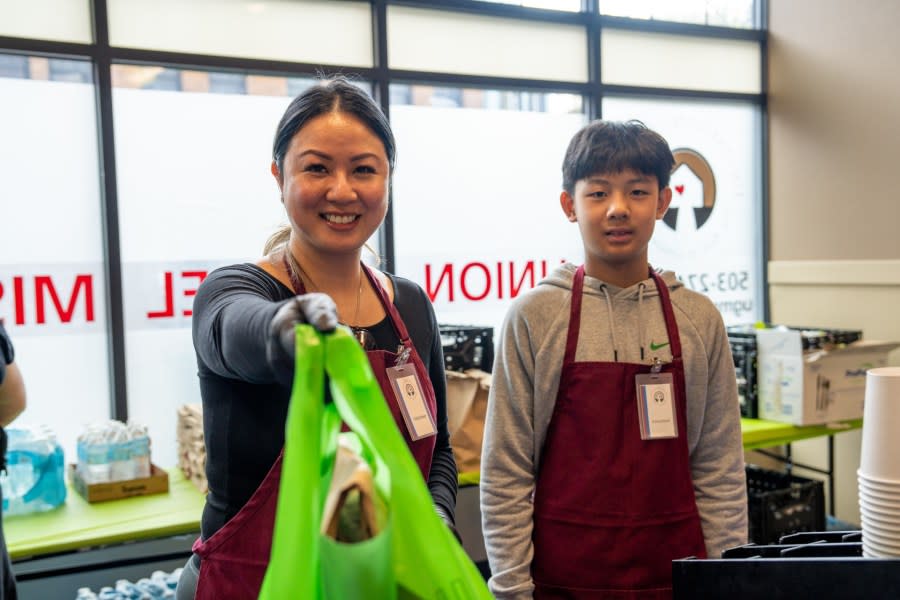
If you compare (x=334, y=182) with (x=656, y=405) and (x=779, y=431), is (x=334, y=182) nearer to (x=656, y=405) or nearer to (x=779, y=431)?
(x=656, y=405)

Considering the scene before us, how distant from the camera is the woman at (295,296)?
39.3 inches

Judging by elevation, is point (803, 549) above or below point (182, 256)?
below

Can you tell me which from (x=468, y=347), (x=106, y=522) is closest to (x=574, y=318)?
(x=468, y=347)

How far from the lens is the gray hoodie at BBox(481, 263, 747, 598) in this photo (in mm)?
1631

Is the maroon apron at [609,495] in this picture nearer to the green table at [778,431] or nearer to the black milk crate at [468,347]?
the black milk crate at [468,347]

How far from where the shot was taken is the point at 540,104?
4066 mm

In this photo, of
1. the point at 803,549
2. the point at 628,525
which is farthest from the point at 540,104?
the point at 803,549

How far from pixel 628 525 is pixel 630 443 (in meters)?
→ 0.16

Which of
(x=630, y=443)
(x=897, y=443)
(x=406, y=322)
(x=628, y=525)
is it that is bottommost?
(x=628, y=525)

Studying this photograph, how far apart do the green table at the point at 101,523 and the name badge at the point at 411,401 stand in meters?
1.34

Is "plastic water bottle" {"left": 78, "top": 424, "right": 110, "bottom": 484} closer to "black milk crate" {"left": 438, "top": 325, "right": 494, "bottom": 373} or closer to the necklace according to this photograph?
"black milk crate" {"left": 438, "top": 325, "right": 494, "bottom": 373}

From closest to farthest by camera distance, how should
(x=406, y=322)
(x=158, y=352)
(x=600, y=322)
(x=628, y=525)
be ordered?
(x=406, y=322) < (x=628, y=525) < (x=600, y=322) < (x=158, y=352)

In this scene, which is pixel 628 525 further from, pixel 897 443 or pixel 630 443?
pixel 897 443

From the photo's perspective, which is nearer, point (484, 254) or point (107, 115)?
point (107, 115)
